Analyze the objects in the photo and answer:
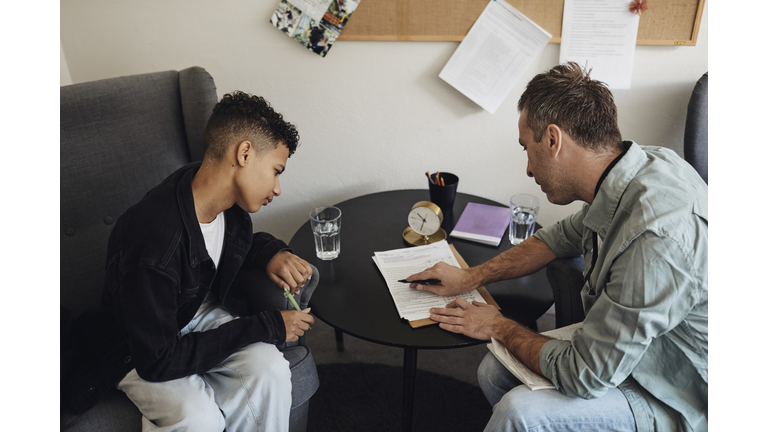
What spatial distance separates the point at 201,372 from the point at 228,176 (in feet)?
1.50

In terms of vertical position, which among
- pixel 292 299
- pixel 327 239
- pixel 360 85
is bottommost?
pixel 292 299

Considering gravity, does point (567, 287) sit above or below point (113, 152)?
below

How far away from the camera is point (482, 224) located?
5.12 feet

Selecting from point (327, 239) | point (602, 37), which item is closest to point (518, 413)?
point (327, 239)

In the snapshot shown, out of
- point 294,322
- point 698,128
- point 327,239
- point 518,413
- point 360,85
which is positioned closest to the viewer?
point 518,413

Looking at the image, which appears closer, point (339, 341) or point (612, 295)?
point (612, 295)

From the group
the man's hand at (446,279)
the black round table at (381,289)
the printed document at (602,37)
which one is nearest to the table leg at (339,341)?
the black round table at (381,289)

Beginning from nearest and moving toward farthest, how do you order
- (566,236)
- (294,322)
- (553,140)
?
(553,140) < (294,322) < (566,236)

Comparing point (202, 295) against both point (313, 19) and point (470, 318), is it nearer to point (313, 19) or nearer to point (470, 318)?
point (470, 318)

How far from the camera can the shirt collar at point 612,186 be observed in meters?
1.02

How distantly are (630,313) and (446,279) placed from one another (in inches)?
18.4

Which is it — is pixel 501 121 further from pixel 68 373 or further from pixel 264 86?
pixel 68 373

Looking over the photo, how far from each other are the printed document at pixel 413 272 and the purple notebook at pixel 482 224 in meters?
0.11
